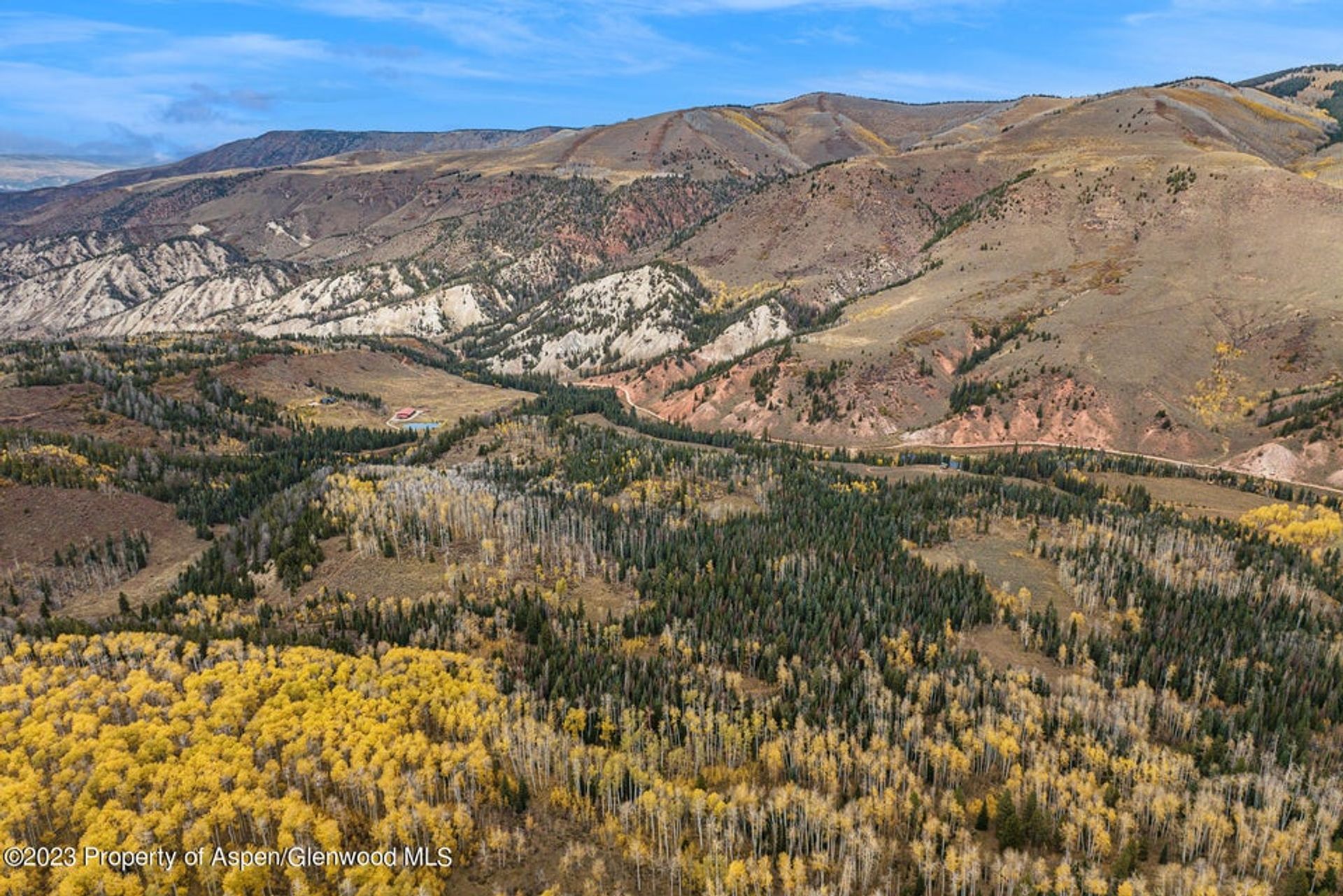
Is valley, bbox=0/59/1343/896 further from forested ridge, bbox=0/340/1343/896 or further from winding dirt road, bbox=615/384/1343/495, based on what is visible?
winding dirt road, bbox=615/384/1343/495

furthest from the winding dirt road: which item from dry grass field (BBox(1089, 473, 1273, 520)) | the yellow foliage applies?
the yellow foliage

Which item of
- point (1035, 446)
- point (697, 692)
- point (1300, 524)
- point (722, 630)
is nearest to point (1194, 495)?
point (1300, 524)

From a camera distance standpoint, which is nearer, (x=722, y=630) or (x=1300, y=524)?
(x=722, y=630)

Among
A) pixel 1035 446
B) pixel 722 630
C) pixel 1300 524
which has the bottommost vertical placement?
pixel 722 630

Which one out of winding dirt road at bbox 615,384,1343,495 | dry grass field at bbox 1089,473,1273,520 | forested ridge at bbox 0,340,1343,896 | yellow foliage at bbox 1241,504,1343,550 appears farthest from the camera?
winding dirt road at bbox 615,384,1343,495

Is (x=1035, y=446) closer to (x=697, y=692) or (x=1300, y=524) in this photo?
(x=1300, y=524)

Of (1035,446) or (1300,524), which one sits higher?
(1035,446)

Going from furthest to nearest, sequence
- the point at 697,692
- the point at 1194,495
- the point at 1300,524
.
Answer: the point at 1194,495
the point at 1300,524
the point at 697,692

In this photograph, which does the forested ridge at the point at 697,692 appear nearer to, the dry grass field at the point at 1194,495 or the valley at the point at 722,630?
the valley at the point at 722,630

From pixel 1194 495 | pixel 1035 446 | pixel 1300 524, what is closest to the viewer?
pixel 1300 524
